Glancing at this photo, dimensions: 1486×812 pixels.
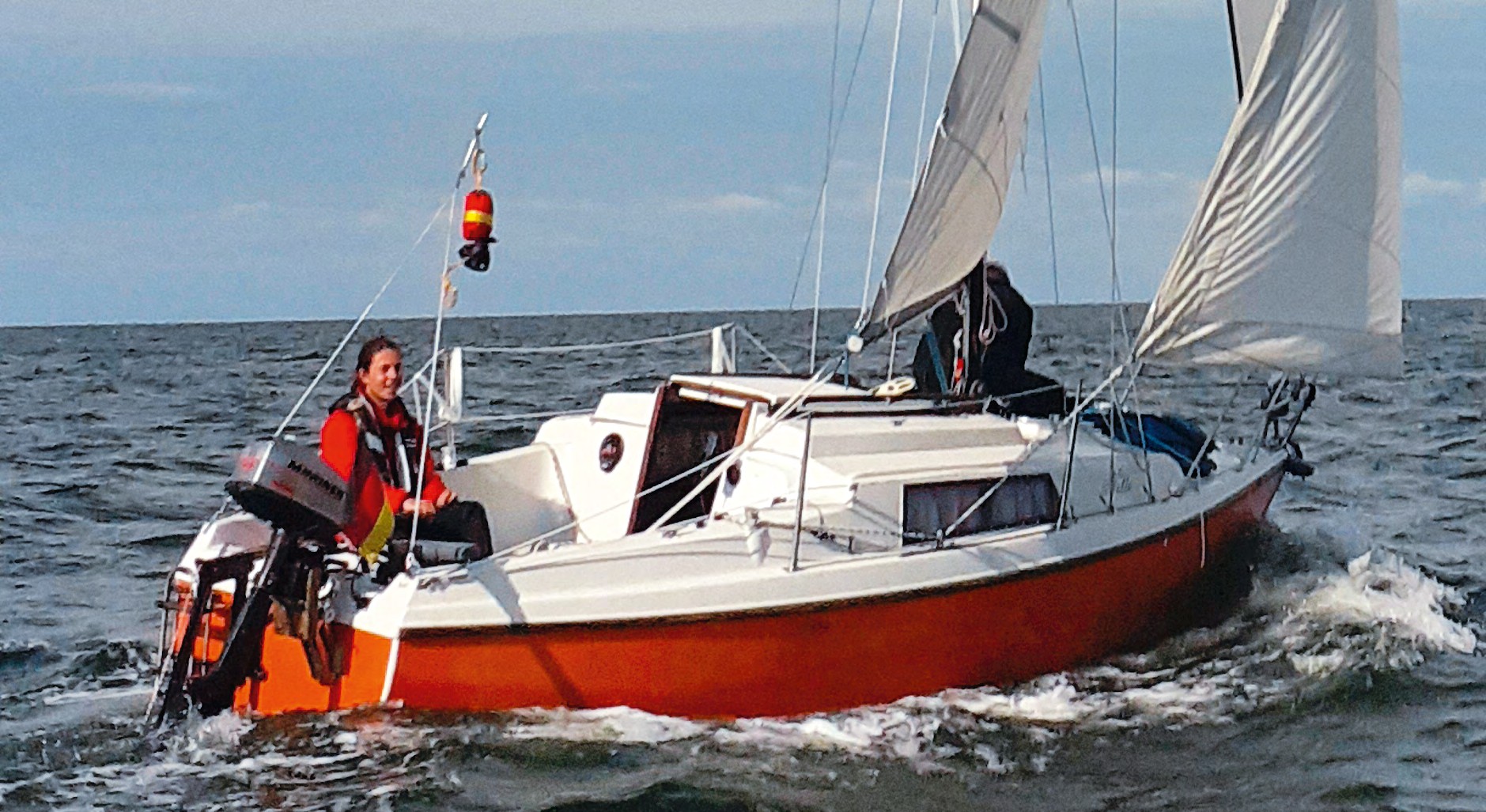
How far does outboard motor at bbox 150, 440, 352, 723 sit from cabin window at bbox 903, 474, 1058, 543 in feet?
8.69

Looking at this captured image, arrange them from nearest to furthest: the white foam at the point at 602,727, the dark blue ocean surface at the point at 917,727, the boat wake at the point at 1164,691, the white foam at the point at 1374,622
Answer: the dark blue ocean surface at the point at 917,727
the white foam at the point at 602,727
the boat wake at the point at 1164,691
the white foam at the point at 1374,622

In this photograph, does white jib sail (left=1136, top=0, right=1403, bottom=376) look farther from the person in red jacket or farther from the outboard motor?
the outboard motor

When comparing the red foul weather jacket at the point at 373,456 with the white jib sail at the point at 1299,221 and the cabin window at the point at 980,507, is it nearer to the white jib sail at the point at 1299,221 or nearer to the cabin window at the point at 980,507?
the cabin window at the point at 980,507

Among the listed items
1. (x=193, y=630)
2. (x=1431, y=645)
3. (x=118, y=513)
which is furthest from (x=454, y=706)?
(x=118, y=513)

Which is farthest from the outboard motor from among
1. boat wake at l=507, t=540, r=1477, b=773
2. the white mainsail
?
the white mainsail

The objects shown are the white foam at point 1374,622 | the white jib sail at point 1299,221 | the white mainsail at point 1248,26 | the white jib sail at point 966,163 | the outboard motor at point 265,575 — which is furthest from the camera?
the white mainsail at point 1248,26

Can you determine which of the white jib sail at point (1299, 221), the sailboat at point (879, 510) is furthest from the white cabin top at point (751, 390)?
the white jib sail at point (1299, 221)

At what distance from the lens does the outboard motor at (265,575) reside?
625 cm

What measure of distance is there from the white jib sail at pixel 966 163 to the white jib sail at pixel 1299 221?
41.2 inches

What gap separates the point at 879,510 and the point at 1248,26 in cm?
435

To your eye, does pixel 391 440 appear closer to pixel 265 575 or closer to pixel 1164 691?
pixel 265 575

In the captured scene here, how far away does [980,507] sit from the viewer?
795 cm

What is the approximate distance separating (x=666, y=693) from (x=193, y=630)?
1.96 m

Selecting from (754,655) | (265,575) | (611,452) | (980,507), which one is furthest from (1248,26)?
(265,575)
